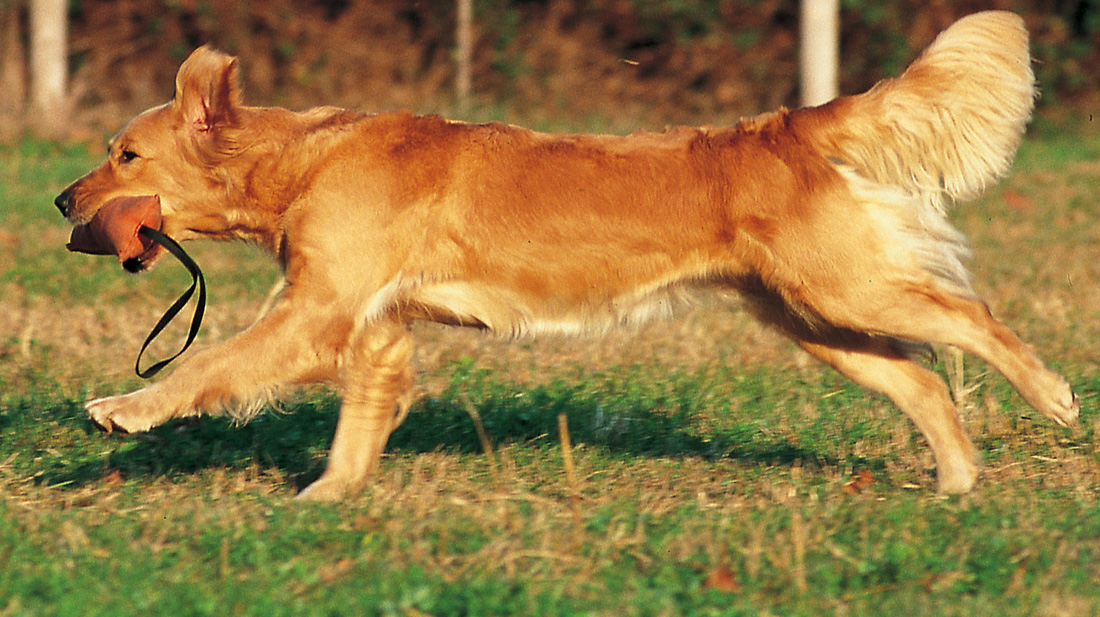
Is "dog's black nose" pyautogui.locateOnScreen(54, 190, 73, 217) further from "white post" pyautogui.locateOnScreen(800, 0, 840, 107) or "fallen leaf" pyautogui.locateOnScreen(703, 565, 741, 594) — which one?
"white post" pyautogui.locateOnScreen(800, 0, 840, 107)

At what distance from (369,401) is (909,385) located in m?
2.05

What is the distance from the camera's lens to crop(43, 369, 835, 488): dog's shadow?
5379 mm

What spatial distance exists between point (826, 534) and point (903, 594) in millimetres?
481

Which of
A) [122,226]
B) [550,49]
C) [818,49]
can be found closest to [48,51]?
[550,49]

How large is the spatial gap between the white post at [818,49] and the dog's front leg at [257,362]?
10.7m

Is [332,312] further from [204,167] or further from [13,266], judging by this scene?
[13,266]

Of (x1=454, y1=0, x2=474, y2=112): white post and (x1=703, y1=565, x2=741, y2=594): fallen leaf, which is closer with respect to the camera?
(x1=703, y1=565, x2=741, y2=594): fallen leaf

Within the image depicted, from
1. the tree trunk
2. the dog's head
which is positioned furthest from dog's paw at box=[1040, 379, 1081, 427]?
the tree trunk

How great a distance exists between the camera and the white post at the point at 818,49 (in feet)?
47.8

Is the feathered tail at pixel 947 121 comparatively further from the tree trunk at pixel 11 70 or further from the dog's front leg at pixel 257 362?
the tree trunk at pixel 11 70

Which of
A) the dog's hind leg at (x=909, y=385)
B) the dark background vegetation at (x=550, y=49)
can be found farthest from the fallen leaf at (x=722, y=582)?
the dark background vegetation at (x=550, y=49)

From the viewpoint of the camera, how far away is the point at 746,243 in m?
4.61

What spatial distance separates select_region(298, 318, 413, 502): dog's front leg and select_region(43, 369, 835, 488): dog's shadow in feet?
1.01

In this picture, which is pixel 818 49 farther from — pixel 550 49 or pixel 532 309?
pixel 532 309
